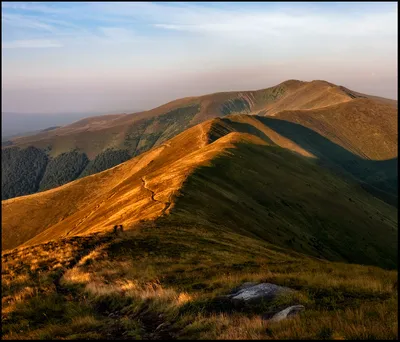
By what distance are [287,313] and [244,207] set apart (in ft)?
161

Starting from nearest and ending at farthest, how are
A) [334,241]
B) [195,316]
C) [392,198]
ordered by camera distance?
[195,316] < [334,241] < [392,198]

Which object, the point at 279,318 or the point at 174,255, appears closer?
the point at 279,318

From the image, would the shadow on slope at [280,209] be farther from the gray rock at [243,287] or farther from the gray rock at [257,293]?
the gray rock at [257,293]

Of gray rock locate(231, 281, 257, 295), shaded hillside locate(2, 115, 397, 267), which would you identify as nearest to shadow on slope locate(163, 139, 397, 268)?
shaded hillside locate(2, 115, 397, 267)

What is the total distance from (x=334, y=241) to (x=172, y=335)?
6959 cm

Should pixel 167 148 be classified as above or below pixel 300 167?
above

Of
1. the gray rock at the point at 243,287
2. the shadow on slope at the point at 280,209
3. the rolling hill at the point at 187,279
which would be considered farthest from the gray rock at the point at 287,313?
the shadow on slope at the point at 280,209

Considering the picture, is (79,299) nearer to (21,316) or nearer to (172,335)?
(21,316)

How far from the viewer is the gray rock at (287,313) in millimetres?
11002

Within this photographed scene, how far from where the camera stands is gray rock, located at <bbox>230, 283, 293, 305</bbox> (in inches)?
532

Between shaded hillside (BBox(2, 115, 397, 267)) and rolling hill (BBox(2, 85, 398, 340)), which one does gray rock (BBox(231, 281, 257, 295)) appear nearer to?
rolling hill (BBox(2, 85, 398, 340))

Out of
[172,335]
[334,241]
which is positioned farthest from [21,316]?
[334,241]

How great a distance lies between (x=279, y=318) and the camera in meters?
11.0

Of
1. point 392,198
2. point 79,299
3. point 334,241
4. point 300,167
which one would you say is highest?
point 79,299
